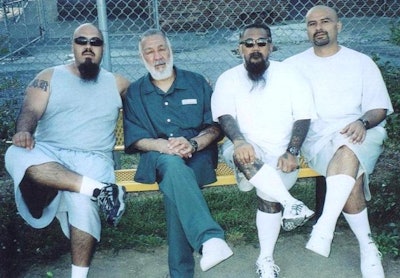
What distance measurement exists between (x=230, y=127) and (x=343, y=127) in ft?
2.47

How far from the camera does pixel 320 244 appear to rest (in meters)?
3.44

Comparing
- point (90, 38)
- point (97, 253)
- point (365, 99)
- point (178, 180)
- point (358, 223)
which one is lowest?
point (97, 253)

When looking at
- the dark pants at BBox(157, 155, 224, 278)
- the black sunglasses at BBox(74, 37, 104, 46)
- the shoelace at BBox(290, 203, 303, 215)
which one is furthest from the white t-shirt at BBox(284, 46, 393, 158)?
the black sunglasses at BBox(74, 37, 104, 46)

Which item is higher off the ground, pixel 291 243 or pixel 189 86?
pixel 189 86

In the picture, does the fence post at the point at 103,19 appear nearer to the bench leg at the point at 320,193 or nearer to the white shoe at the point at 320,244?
the bench leg at the point at 320,193

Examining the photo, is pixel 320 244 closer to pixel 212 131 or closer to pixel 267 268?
pixel 267 268

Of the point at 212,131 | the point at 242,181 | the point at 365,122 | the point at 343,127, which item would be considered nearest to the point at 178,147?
the point at 212,131

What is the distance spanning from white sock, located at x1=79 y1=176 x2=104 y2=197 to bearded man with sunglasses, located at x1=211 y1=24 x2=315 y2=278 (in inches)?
34.2

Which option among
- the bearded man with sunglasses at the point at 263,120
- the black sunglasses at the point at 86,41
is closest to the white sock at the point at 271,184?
the bearded man with sunglasses at the point at 263,120

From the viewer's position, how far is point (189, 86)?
415cm

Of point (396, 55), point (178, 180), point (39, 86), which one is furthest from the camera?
point (396, 55)

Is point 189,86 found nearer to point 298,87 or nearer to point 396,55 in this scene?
point 298,87

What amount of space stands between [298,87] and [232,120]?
49 centimetres

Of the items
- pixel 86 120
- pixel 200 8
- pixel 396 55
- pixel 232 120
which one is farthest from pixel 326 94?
pixel 200 8
